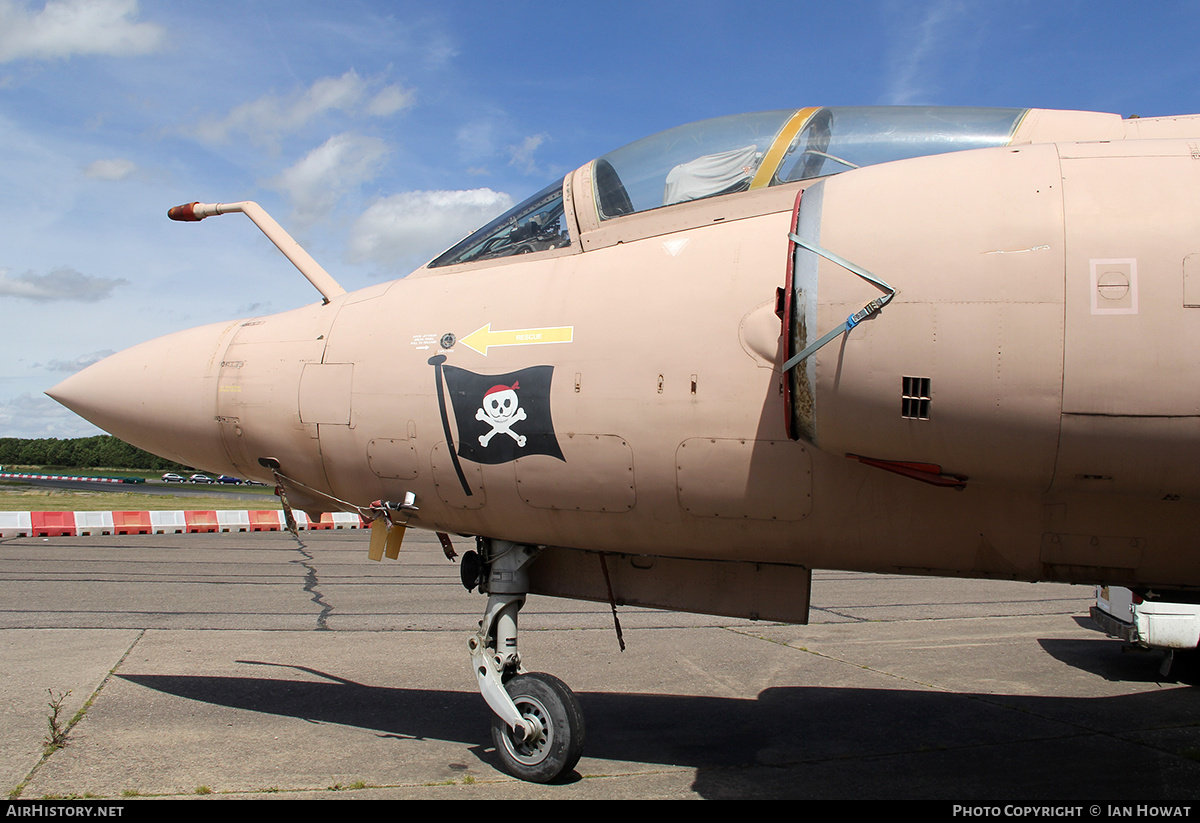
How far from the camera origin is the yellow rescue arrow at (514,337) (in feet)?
13.7

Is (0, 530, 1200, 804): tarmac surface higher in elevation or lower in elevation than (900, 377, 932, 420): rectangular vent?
lower

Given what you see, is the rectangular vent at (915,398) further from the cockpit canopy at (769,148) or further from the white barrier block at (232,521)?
the white barrier block at (232,521)

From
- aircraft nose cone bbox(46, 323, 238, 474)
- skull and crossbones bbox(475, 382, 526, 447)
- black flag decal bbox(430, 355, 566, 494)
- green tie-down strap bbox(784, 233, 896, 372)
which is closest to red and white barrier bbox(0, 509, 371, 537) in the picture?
aircraft nose cone bbox(46, 323, 238, 474)

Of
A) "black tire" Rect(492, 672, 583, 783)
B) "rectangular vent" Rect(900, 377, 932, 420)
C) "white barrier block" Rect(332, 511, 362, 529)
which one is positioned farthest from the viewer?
"white barrier block" Rect(332, 511, 362, 529)

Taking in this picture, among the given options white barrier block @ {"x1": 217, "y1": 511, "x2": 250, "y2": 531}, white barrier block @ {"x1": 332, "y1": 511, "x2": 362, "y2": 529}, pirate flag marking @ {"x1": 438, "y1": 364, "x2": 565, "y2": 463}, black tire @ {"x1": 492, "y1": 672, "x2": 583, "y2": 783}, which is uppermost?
pirate flag marking @ {"x1": 438, "y1": 364, "x2": 565, "y2": 463}

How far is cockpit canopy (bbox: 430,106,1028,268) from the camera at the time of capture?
Answer: 3.93 meters

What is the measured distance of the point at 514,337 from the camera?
14.1 ft

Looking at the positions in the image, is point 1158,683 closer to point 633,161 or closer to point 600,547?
point 600,547

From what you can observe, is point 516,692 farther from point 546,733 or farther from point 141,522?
point 141,522

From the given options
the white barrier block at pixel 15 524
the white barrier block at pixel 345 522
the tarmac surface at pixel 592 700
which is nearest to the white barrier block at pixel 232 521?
the white barrier block at pixel 345 522

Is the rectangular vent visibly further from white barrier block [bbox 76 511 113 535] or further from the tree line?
the tree line

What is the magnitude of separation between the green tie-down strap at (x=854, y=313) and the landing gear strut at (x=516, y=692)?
231cm

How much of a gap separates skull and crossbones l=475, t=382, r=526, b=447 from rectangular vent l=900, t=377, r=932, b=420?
1.92 meters

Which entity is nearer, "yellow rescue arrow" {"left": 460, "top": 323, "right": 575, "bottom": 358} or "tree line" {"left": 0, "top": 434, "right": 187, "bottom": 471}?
"yellow rescue arrow" {"left": 460, "top": 323, "right": 575, "bottom": 358}
